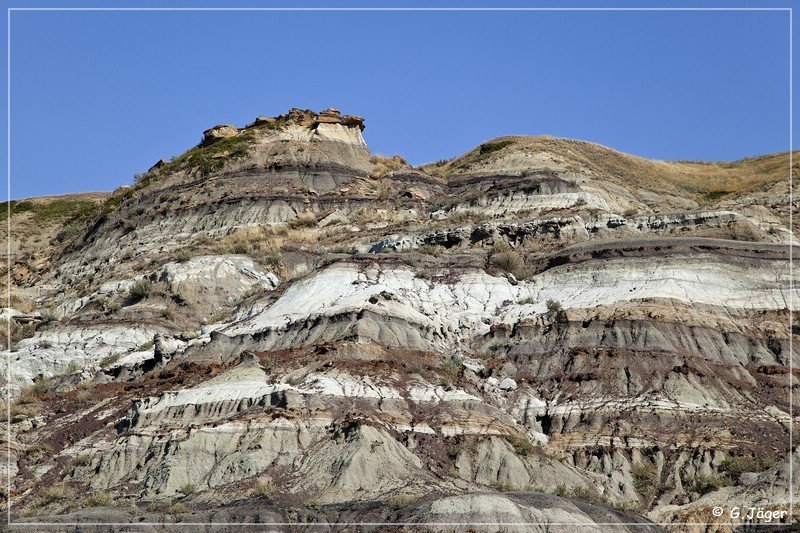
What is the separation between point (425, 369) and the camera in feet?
141

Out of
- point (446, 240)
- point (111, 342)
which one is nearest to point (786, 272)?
point (446, 240)

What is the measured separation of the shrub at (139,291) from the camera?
55.0 meters

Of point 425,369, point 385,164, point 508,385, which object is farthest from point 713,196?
point 425,369

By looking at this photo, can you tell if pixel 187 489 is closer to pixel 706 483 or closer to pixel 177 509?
pixel 177 509

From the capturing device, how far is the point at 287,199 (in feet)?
232

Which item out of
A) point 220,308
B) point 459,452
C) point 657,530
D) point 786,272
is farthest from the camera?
point 220,308

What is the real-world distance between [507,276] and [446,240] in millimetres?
5693

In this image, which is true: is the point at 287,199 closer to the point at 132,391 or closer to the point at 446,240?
the point at 446,240

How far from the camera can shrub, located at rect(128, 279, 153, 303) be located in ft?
180

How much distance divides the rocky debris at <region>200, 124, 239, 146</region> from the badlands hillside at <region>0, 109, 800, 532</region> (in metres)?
14.5

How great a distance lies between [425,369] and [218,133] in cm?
4334

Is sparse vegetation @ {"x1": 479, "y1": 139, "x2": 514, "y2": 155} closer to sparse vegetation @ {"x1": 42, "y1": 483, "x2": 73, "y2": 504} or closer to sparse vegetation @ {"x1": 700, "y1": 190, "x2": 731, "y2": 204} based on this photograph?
sparse vegetation @ {"x1": 700, "y1": 190, "x2": 731, "y2": 204}

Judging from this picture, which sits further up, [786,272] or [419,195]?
[419,195]

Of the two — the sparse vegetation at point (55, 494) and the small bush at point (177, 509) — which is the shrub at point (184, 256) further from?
the small bush at point (177, 509)
